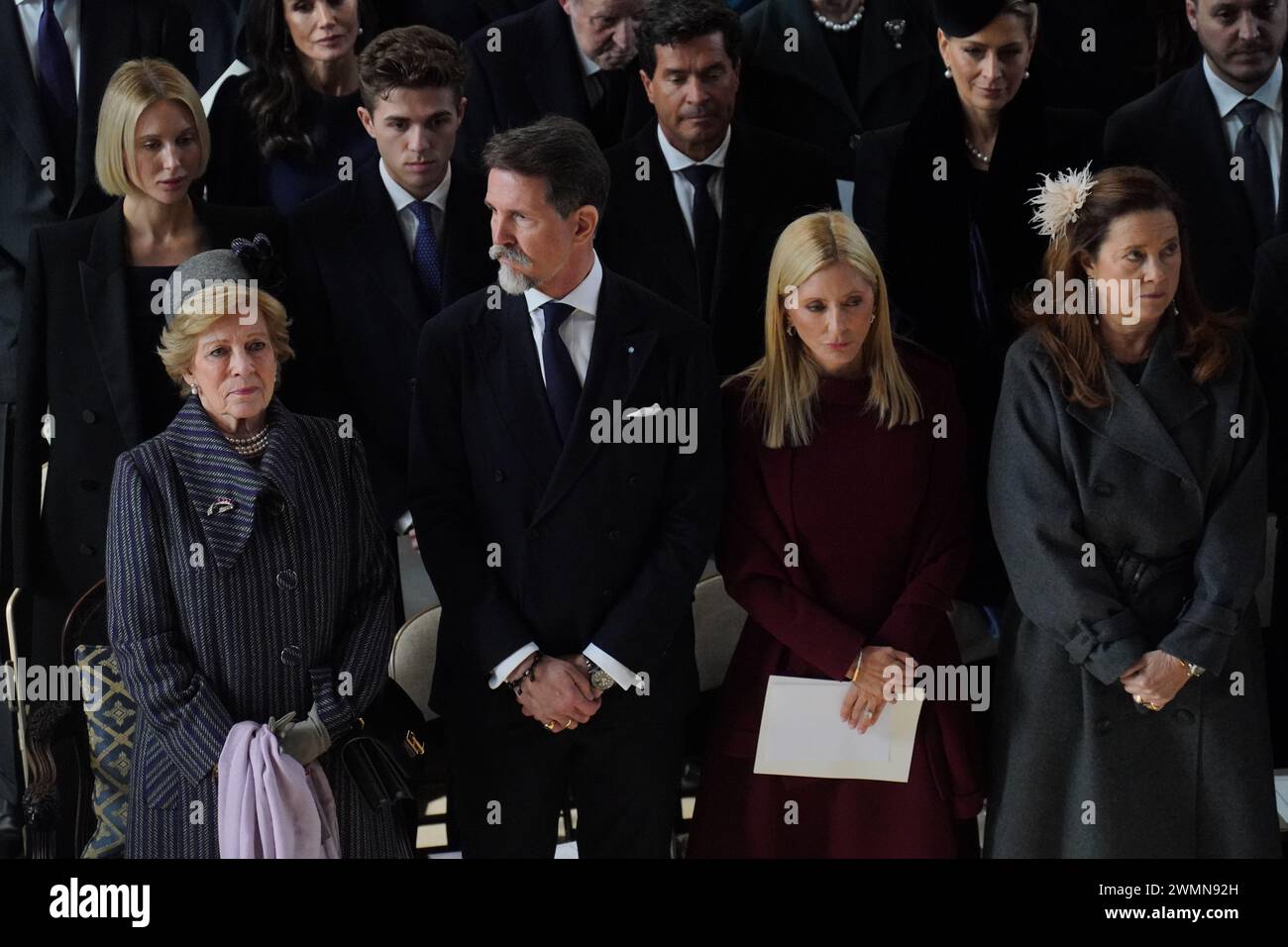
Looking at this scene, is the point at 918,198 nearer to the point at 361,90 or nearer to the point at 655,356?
the point at 655,356

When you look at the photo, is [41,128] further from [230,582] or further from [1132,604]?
[1132,604]

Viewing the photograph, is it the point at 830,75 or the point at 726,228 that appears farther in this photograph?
the point at 830,75

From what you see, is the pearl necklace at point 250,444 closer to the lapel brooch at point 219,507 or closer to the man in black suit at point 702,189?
the lapel brooch at point 219,507

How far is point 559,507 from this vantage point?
11.0 ft

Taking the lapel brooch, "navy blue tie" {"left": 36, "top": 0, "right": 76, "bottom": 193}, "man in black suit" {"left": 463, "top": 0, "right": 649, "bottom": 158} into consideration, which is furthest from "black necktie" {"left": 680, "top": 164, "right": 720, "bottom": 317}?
"navy blue tie" {"left": 36, "top": 0, "right": 76, "bottom": 193}

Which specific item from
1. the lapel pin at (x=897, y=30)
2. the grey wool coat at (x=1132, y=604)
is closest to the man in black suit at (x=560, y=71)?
the lapel pin at (x=897, y=30)

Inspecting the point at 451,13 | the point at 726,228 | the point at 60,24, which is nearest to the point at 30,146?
the point at 60,24

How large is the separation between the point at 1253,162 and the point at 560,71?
169 cm

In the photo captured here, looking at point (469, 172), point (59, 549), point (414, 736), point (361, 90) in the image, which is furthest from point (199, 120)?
point (414, 736)

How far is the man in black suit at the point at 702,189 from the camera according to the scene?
3.86 m

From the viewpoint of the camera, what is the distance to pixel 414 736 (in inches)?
132

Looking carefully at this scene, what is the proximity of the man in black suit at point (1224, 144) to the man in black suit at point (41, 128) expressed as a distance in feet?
7.92

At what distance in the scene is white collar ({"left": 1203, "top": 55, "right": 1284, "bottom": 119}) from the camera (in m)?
4.02

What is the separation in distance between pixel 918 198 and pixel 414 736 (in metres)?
1.65
